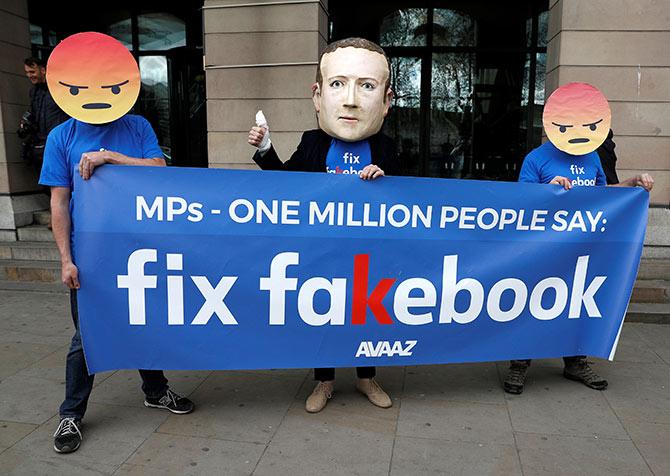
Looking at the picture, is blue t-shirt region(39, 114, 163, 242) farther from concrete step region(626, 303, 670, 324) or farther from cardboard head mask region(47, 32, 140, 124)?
concrete step region(626, 303, 670, 324)

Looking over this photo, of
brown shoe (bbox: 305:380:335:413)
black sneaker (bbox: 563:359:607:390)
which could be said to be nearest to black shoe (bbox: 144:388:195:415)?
brown shoe (bbox: 305:380:335:413)

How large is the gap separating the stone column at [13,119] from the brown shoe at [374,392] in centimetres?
558

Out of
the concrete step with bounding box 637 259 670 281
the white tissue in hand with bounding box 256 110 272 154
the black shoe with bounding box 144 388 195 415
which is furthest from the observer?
the concrete step with bounding box 637 259 670 281

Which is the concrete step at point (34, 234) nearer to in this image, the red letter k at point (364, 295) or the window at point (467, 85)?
the window at point (467, 85)

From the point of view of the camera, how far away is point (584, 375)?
3.81 metres

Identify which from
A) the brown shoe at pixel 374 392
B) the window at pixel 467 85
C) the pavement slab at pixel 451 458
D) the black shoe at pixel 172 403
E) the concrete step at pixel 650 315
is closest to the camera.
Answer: the pavement slab at pixel 451 458

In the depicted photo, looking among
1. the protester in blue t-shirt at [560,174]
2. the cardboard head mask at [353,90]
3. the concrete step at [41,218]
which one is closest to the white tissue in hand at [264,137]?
the cardboard head mask at [353,90]

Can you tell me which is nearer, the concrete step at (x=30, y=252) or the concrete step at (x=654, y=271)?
the concrete step at (x=654, y=271)

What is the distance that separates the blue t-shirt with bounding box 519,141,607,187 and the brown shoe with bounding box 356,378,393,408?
5.45 feet

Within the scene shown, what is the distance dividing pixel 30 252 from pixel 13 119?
1.88m

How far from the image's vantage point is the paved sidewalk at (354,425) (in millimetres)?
2826

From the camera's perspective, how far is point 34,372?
3971 mm

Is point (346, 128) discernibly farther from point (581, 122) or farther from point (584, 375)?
point (584, 375)

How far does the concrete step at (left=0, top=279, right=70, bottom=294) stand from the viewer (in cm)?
607
